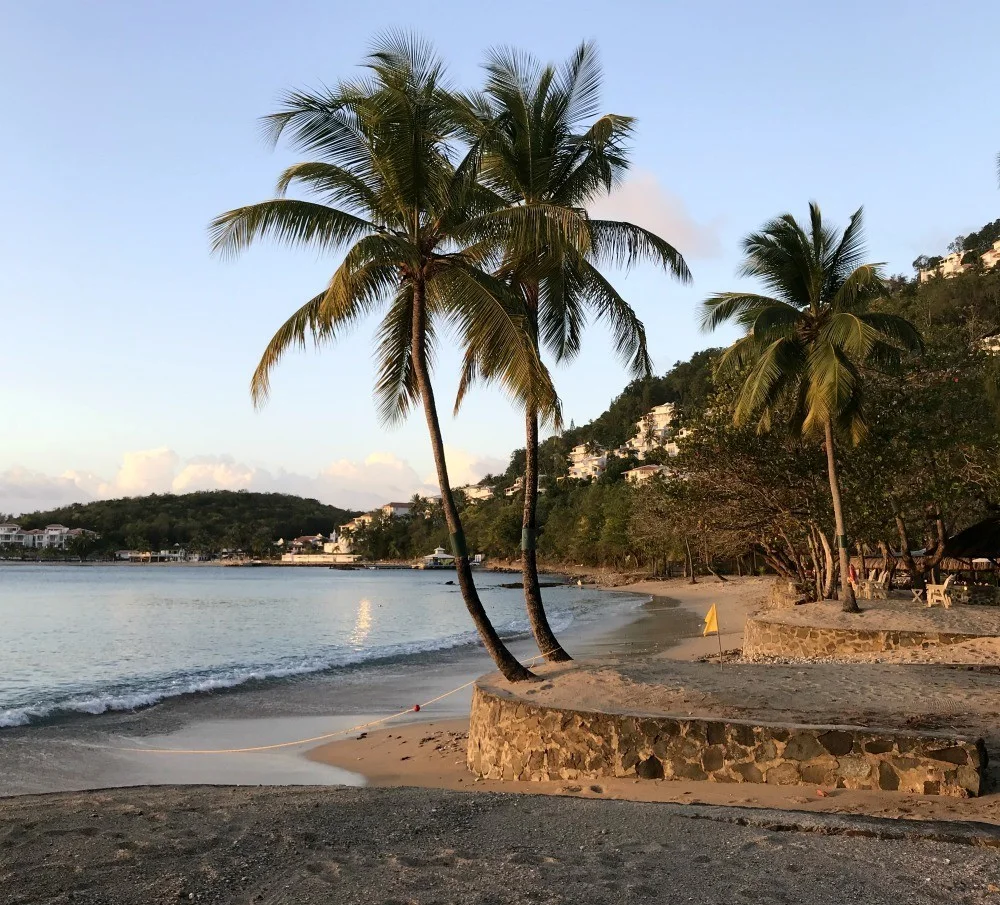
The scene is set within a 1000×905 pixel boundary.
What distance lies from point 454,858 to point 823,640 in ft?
43.6

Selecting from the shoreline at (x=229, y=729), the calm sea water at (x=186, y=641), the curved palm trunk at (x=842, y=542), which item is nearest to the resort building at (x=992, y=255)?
the calm sea water at (x=186, y=641)

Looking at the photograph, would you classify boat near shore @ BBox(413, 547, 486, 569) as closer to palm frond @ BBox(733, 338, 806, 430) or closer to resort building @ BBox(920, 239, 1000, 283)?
resort building @ BBox(920, 239, 1000, 283)

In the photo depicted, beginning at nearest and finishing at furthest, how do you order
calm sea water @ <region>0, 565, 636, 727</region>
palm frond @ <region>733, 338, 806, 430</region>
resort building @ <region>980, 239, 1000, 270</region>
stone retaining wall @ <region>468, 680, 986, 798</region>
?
stone retaining wall @ <region>468, 680, 986, 798</region>
palm frond @ <region>733, 338, 806, 430</region>
calm sea water @ <region>0, 565, 636, 727</region>
resort building @ <region>980, 239, 1000, 270</region>

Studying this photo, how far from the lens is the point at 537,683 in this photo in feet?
31.4

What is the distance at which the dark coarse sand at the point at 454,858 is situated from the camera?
158 inches

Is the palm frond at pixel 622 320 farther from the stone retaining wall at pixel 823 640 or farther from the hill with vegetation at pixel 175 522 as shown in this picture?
the hill with vegetation at pixel 175 522

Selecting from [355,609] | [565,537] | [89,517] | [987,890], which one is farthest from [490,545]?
[987,890]

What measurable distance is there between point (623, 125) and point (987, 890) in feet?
33.4

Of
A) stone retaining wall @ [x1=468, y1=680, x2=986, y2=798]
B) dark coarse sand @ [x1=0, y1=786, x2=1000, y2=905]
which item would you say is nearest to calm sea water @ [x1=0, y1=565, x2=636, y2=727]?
stone retaining wall @ [x1=468, y1=680, x2=986, y2=798]

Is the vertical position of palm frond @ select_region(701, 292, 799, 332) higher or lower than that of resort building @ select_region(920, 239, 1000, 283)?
lower

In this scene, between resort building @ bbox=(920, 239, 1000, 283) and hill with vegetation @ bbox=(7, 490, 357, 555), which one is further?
hill with vegetation @ bbox=(7, 490, 357, 555)

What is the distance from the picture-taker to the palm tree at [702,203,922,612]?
674 inches

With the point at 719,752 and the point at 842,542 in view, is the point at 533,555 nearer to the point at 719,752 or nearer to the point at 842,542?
the point at 719,752

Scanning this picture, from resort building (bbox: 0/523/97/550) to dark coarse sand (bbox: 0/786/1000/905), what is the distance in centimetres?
18807
